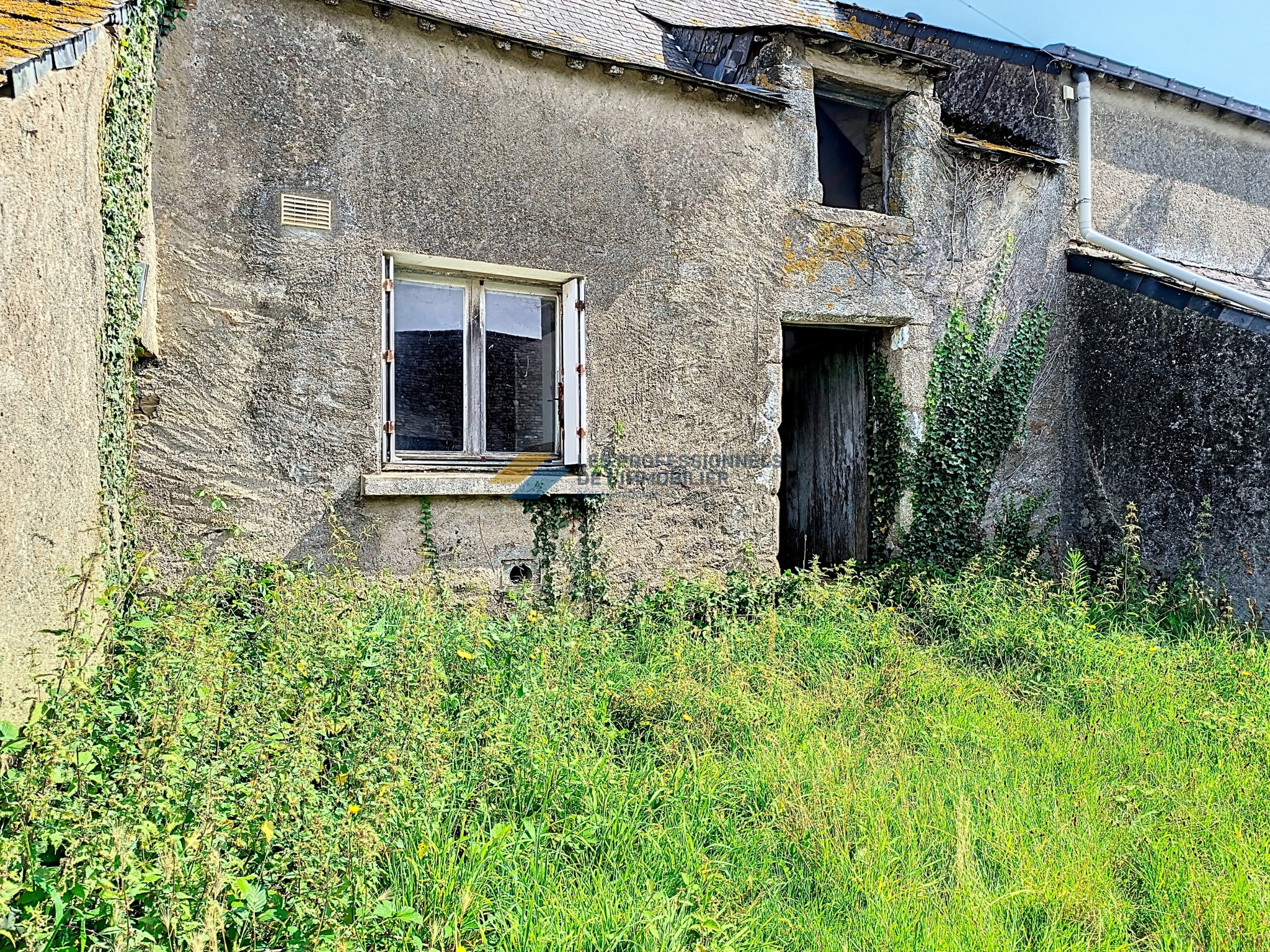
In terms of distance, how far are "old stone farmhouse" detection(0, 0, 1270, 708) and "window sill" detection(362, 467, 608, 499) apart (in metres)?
0.03

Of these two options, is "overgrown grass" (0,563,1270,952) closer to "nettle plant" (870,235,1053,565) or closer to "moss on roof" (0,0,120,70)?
"moss on roof" (0,0,120,70)

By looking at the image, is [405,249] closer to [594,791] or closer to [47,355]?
[47,355]

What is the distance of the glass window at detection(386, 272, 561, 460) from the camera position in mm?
5520

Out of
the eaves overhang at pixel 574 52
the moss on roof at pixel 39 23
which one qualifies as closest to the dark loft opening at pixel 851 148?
the eaves overhang at pixel 574 52

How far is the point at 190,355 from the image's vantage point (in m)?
4.79

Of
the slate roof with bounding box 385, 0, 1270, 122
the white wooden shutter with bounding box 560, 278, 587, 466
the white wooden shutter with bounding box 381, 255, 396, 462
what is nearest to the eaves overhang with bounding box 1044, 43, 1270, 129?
the slate roof with bounding box 385, 0, 1270, 122

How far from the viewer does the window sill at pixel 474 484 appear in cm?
519

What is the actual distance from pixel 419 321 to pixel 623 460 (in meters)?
1.68

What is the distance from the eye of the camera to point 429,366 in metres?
5.60

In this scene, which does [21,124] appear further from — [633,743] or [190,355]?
[633,743]

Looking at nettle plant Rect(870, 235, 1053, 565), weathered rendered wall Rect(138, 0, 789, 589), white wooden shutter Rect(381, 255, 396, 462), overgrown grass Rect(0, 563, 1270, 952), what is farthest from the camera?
nettle plant Rect(870, 235, 1053, 565)

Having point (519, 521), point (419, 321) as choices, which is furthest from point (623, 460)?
point (419, 321)

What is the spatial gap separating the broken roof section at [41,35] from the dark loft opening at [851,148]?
5476 millimetres

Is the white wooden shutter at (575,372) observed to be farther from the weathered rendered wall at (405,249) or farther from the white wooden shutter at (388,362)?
the white wooden shutter at (388,362)
